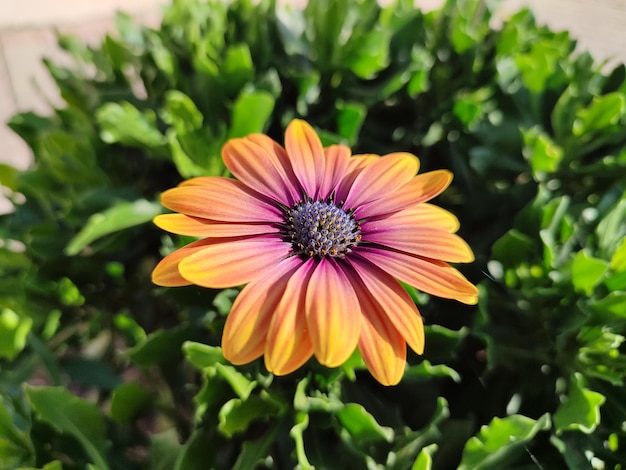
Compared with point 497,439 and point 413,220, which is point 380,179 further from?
point 497,439

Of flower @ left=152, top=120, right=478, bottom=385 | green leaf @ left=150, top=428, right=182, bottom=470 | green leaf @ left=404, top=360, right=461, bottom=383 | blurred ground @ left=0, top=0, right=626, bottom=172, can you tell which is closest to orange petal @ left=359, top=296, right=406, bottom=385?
flower @ left=152, top=120, right=478, bottom=385

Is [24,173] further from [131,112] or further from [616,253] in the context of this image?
[616,253]

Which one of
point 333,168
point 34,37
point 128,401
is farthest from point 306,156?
point 34,37

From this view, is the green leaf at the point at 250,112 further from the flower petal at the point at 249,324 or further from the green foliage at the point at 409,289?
the flower petal at the point at 249,324

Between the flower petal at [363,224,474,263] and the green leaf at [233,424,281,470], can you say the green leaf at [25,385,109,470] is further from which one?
the flower petal at [363,224,474,263]

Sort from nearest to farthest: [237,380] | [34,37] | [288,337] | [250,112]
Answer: [288,337] → [237,380] → [250,112] → [34,37]

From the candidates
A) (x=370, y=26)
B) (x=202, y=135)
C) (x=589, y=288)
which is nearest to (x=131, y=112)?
(x=202, y=135)
